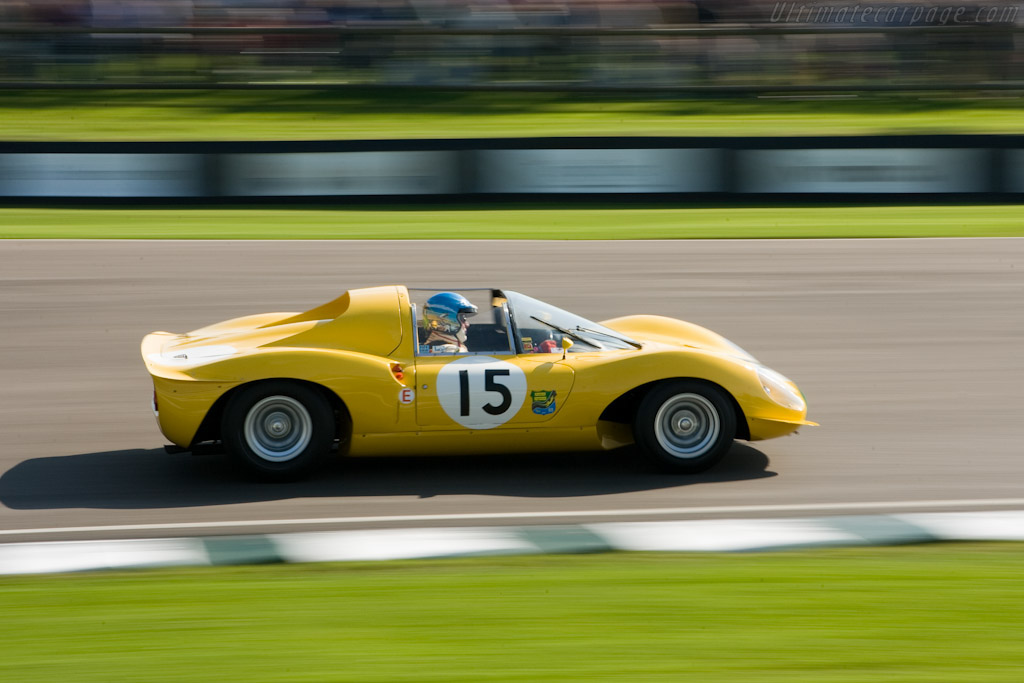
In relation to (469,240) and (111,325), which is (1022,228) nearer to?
(469,240)

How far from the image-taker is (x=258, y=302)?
11.1 meters

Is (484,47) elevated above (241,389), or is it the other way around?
(484,47)

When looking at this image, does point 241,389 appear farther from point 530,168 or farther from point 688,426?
point 530,168

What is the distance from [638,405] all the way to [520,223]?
8991 mm

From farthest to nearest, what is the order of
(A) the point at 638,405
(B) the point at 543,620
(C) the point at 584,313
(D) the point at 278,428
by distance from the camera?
1. (C) the point at 584,313
2. (A) the point at 638,405
3. (D) the point at 278,428
4. (B) the point at 543,620

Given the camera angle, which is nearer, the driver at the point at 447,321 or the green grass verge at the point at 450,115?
the driver at the point at 447,321

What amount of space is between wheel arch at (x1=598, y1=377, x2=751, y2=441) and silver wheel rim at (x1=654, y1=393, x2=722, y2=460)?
96 mm

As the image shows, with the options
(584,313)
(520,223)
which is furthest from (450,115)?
(584,313)

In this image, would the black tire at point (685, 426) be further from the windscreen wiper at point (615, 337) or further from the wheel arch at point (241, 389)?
the wheel arch at point (241, 389)

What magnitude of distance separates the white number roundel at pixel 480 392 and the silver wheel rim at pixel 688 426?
0.76m

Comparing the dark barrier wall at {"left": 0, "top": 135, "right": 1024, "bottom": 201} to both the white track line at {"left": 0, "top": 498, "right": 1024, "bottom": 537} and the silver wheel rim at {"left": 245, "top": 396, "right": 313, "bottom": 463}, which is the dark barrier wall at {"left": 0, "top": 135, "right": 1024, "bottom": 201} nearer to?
the silver wheel rim at {"left": 245, "top": 396, "right": 313, "bottom": 463}

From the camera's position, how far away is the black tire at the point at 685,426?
6.04 m

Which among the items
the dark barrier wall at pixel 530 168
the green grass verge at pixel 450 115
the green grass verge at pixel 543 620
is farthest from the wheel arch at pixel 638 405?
the green grass verge at pixel 450 115

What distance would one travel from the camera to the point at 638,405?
20.1 ft
